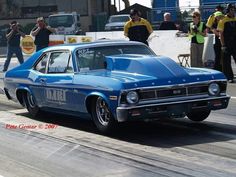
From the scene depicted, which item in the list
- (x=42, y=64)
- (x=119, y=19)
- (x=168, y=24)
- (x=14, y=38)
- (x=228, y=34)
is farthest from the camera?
(x=119, y=19)

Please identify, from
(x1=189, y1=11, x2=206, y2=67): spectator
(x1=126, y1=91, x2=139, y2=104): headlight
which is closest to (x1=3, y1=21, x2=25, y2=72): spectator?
(x1=189, y1=11, x2=206, y2=67): spectator

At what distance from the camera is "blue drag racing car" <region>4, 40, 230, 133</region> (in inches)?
309

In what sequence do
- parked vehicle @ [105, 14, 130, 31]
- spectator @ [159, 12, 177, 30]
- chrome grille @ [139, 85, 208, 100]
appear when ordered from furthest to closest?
parked vehicle @ [105, 14, 130, 31] → spectator @ [159, 12, 177, 30] → chrome grille @ [139, 85, 208, 100]

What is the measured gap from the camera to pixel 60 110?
30.5 feet

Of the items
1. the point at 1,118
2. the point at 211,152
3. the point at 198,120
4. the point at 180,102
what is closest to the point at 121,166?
the point at 211,152

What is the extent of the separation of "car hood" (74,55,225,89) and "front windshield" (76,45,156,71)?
0.21m

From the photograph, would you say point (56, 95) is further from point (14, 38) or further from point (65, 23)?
point (65, 23)

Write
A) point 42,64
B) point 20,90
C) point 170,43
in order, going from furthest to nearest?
point 170,43
point 20,90
point 42,64

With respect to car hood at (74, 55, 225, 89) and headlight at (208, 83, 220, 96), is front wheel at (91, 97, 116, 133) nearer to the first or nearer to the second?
car hood at (74, 55, 225, 89)

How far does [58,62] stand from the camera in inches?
371

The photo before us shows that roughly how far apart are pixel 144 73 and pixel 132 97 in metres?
0.50

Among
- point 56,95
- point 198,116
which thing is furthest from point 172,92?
point 56,95

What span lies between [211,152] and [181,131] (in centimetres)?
146

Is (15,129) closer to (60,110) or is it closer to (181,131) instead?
(60,110)
